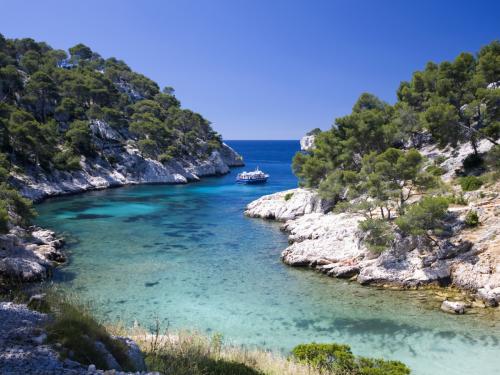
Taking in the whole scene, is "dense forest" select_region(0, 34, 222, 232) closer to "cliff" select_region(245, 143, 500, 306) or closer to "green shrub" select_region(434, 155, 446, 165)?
"cliff" select_region(245, 143, 500, 306)

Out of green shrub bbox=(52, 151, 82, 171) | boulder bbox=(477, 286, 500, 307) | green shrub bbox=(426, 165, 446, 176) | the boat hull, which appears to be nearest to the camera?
boulder bbox=(477, 286, 500, 307)

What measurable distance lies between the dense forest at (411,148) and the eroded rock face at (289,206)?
6.00 ft

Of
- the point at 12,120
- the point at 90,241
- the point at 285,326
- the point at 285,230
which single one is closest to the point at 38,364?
the point at 285,326

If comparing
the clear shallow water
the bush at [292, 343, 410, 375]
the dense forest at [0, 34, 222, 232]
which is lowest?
the clear shallow water

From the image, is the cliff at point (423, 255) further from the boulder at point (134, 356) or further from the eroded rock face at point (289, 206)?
the boulder at point (134, 356)

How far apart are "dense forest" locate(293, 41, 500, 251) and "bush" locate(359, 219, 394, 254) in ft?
0.21

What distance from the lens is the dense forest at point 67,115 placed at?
2325 inches

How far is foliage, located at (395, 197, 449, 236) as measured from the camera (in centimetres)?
2397

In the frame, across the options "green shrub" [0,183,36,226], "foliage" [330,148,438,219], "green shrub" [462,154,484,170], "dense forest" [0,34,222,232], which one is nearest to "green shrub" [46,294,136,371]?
"foliage" [330,148,438,219]

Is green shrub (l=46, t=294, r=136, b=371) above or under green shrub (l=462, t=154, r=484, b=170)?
under

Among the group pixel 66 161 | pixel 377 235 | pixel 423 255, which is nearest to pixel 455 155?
pixel 423 255

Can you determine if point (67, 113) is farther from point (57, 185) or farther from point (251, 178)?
point (251, 178)

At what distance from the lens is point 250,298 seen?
2242 centimetres

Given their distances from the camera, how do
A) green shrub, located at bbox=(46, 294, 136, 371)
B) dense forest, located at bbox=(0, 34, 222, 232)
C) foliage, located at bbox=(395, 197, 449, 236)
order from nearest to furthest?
green shrub, located at bbox=(46, 294, 136, 371) < foliage, located at bbox=(395, 197, 449, 236) < dense forest, located at bbox=(0, 34, 222, 232)
